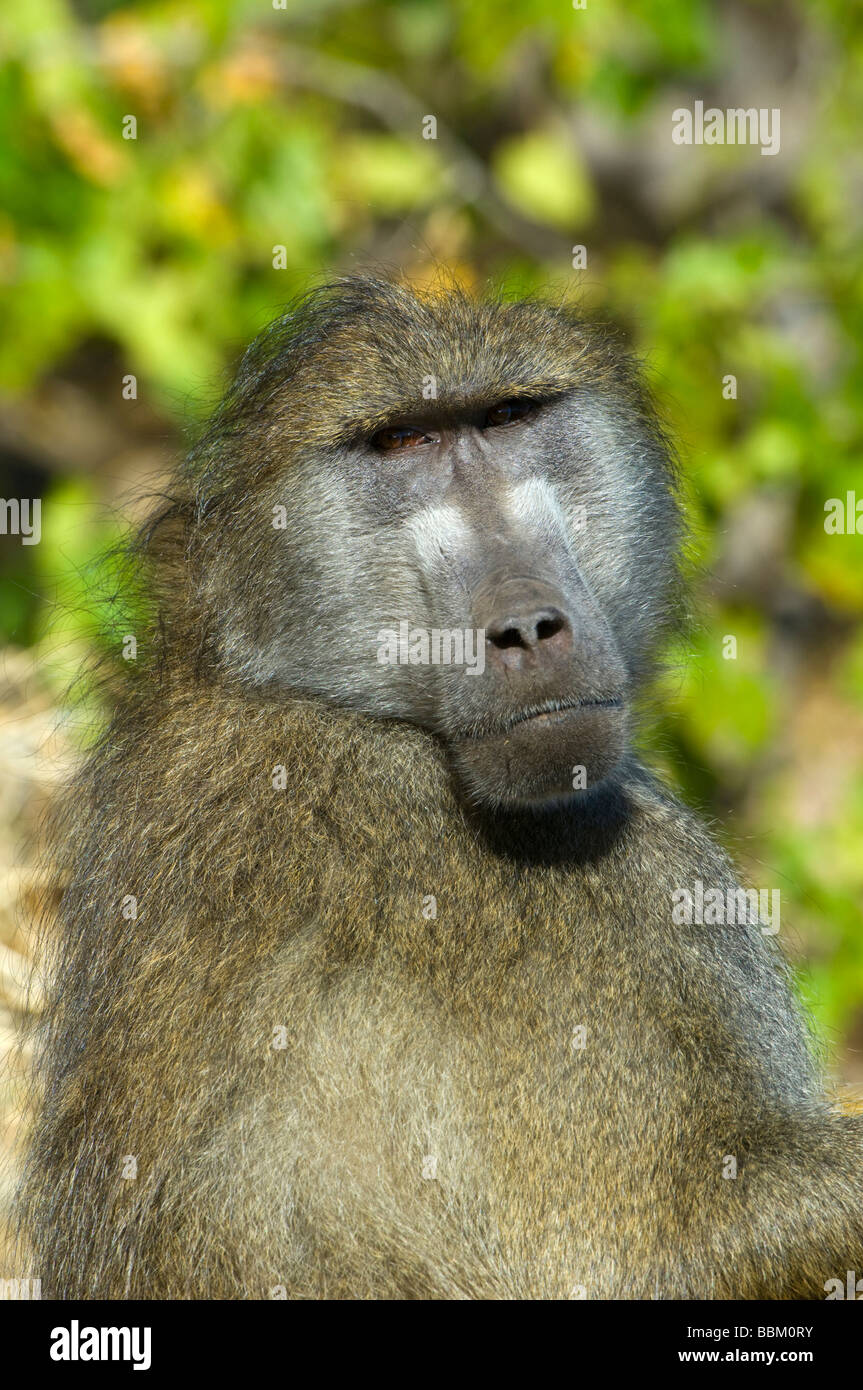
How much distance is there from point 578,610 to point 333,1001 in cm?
78

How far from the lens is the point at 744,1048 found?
2.65 meters

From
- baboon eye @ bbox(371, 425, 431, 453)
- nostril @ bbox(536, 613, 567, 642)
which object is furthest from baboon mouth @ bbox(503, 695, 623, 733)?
baboon eye @ bbox(371, 425, 431, 453)

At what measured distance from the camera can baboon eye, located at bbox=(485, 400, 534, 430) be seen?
2.96 meters

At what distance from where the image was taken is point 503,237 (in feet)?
23.5

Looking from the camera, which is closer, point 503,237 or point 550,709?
point 550,709

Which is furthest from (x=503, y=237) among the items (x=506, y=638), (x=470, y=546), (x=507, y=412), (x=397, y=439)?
(x=506, y=638)

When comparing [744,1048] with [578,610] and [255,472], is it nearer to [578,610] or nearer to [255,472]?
[578,610]

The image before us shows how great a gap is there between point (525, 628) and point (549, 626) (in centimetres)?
4

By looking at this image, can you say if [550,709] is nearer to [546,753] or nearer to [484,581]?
[546,753]

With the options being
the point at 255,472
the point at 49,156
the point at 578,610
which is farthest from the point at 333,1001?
the point at 49,156

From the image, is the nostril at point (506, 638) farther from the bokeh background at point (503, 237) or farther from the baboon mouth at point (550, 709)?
the bokeh background at point (503, 237)

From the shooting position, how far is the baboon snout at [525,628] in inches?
103

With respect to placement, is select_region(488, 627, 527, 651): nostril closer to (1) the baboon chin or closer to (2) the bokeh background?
(1) the baboon chin

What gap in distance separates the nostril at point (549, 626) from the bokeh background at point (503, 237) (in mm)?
2027
